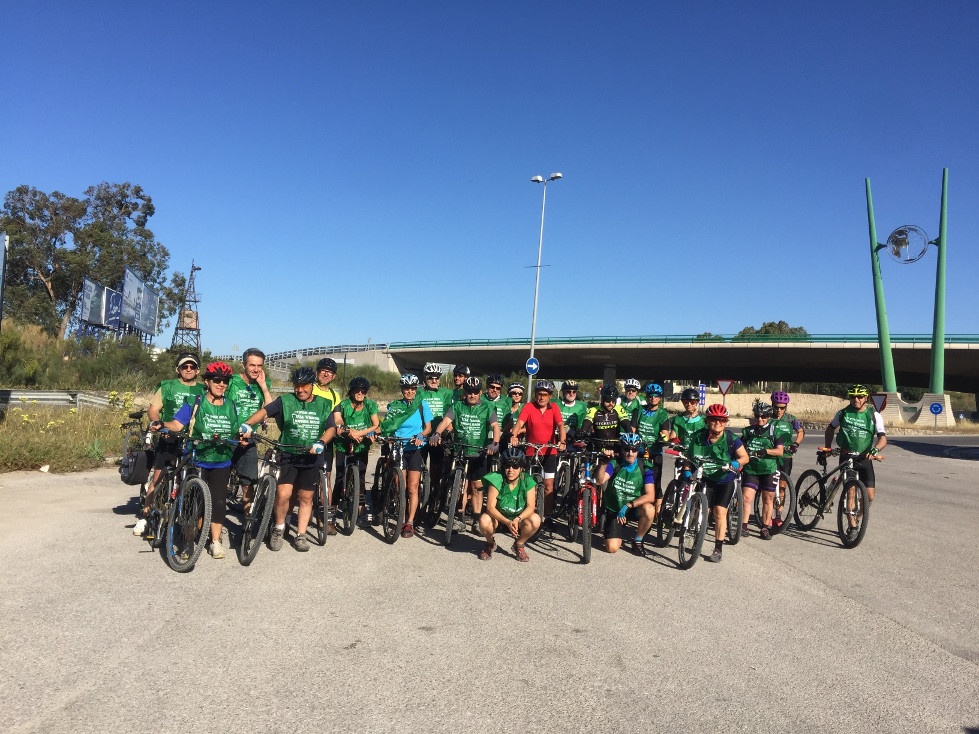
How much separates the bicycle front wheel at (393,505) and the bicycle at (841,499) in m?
5.02

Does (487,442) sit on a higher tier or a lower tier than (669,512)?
higher

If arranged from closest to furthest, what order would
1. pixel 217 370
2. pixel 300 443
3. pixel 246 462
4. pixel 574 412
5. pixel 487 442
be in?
1. pixel 217 370
2. pixel 300 443
3. pixel 246 462
4. pixel 487 442
5. pixel 574 412

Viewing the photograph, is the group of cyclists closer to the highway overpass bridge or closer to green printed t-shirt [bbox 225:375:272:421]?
green printed t-shirt [bbox 225:375:272:421]

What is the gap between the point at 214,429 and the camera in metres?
6.42

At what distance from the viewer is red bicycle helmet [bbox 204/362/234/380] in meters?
6.45

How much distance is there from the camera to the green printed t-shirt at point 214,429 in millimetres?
6379

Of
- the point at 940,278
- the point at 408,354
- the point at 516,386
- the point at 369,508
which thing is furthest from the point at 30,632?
the point at 408,354

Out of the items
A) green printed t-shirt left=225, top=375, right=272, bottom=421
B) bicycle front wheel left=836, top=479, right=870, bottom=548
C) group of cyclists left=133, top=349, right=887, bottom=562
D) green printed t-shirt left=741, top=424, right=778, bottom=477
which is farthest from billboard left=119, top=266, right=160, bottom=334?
bicycle front wheel left=836, top=479, right=870, bottom=548

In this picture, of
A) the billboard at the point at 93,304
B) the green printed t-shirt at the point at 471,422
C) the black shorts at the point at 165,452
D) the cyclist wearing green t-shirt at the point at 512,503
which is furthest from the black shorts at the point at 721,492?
the billboard at the point at 93,304

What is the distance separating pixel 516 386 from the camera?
30.6 ft

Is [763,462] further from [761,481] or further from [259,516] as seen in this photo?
[259,516]

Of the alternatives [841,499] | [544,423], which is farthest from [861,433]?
[544,423]

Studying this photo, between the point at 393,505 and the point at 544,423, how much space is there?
1.99m

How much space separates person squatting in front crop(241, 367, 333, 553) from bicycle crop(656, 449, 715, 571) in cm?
370
